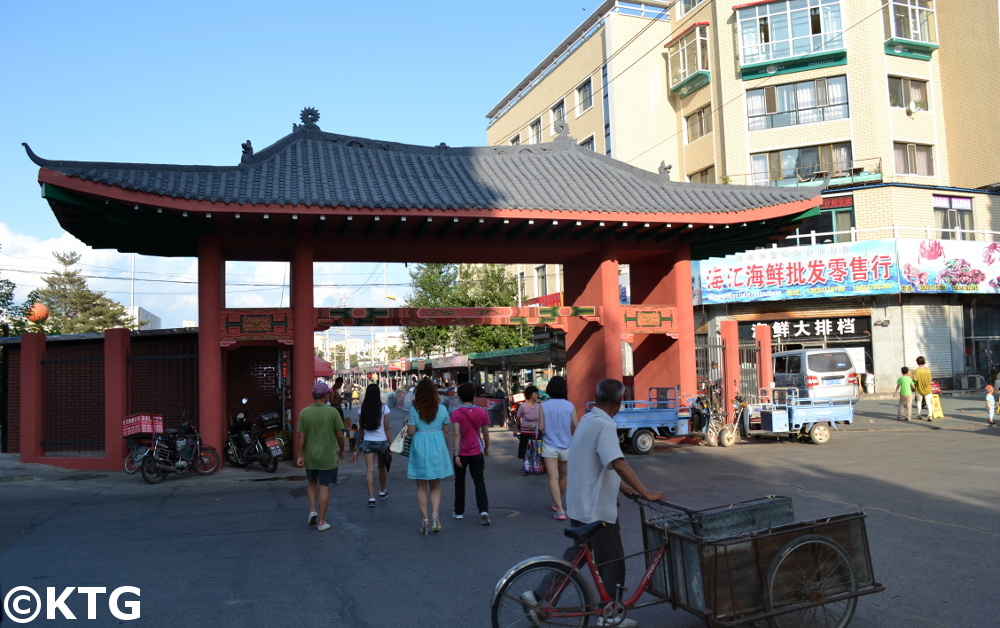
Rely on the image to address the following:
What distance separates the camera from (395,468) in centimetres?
1566

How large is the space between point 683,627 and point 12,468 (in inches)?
555

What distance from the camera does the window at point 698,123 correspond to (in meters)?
35.2

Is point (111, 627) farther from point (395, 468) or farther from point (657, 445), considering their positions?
point (657, 445)

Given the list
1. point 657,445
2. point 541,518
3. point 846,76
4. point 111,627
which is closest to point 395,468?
point 657,445

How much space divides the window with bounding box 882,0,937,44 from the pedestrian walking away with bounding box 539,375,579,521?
30202 millimetres

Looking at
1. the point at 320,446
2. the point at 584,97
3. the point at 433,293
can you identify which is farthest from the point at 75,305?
the point at 320,446

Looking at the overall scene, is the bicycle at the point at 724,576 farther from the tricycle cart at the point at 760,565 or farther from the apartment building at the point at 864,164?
the apartment building at the point at 864,164

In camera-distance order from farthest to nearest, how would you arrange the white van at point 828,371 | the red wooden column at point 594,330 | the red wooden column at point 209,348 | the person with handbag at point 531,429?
the white van at point 828,371
the red wooden column at point 594,330
the red wooden column at point 209,348
the person with handbag at point 531,429

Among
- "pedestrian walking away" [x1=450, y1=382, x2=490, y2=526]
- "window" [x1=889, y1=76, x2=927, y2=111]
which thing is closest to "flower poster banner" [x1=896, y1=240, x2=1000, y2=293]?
"window" [x1=889, y1=76, x2=927, y2=111]

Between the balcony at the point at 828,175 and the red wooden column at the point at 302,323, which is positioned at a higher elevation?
the balcony at the point at 828,175

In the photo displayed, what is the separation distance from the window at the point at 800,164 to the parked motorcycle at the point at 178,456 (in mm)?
26162

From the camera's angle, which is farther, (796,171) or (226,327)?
(796,171)

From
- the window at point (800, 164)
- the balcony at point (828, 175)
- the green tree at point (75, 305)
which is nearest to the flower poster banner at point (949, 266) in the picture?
the balcony at point (828, 175)

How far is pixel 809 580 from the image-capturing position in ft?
15.4
